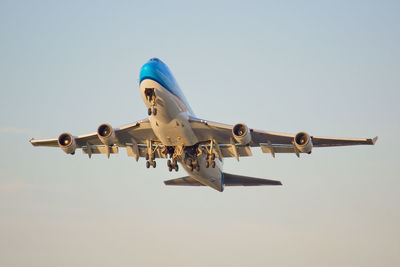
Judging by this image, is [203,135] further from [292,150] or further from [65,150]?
[65,150]

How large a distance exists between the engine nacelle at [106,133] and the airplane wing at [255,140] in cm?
461

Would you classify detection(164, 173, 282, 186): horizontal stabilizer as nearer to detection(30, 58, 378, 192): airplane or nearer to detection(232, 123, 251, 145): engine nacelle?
detection(30, 58, 378, 192): airplane

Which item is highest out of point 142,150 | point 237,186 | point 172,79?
point 172,79

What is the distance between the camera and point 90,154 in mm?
38312

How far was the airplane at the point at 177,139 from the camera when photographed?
3183cm

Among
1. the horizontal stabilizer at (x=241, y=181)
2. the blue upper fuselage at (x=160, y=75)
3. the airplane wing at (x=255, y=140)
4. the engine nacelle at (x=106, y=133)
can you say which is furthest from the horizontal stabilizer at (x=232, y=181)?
the blue upper fuselage at (x=160, y=75)

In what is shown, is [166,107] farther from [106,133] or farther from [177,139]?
[106,133]

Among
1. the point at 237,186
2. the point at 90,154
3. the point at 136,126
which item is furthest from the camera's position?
the point at 237,186

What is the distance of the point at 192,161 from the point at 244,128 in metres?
4.63

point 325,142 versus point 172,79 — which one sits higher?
point 172,79

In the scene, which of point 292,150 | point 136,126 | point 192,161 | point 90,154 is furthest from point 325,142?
point 90,154

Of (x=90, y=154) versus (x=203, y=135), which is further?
(x=90, y=154)

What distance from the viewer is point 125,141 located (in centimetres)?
A: 3750

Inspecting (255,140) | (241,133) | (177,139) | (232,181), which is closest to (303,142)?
(241,133)
